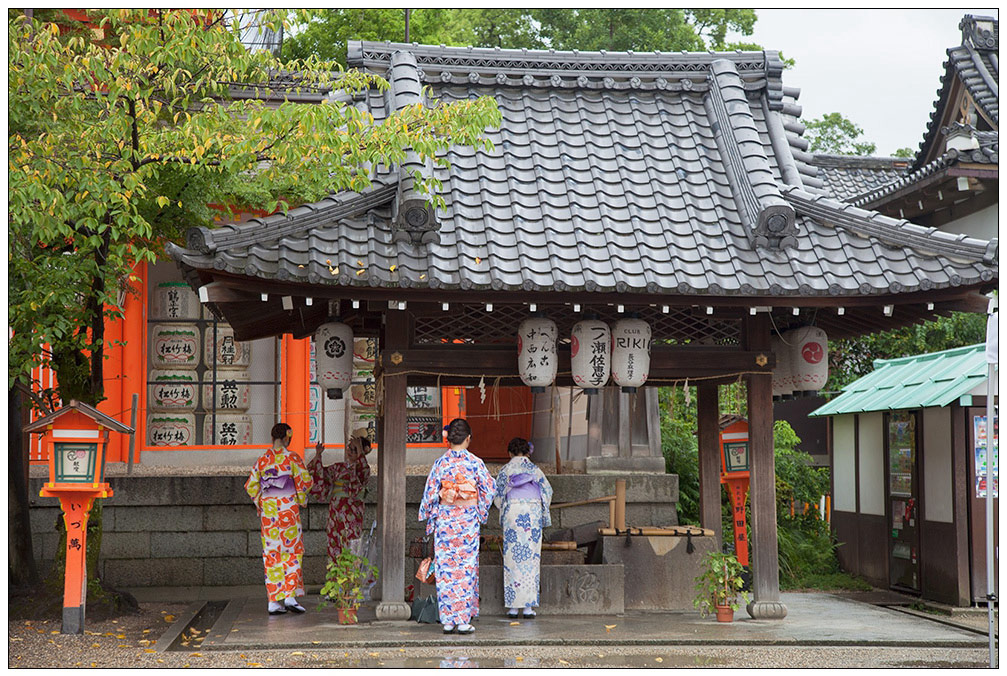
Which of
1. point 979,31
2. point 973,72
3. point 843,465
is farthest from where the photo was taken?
point 979,31

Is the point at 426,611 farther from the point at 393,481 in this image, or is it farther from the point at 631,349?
the point at 631,349

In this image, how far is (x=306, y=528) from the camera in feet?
39.4

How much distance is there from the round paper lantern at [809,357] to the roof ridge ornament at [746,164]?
94cm

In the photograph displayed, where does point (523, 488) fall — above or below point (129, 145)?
below

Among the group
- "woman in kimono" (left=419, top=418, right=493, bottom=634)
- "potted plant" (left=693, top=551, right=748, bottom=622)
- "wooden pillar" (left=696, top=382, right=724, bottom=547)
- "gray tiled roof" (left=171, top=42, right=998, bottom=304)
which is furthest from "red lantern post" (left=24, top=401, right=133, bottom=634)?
"wooden pillar" (left=696, top=382, right=724, bottom=547)

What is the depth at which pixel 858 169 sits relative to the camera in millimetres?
20844

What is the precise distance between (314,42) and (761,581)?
14.0 metres

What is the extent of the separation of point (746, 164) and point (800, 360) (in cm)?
191

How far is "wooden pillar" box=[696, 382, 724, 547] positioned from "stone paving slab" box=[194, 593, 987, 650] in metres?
1.58

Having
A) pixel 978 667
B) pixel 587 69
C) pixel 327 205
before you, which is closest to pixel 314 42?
pixel 587 69

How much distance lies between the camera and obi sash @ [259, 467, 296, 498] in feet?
31.2

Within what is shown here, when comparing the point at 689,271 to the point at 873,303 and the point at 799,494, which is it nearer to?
the point at 873,303

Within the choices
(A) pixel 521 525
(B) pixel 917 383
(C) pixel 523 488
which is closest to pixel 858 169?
(B) pixel 917 383

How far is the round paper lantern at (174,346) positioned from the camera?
13.2 metres
